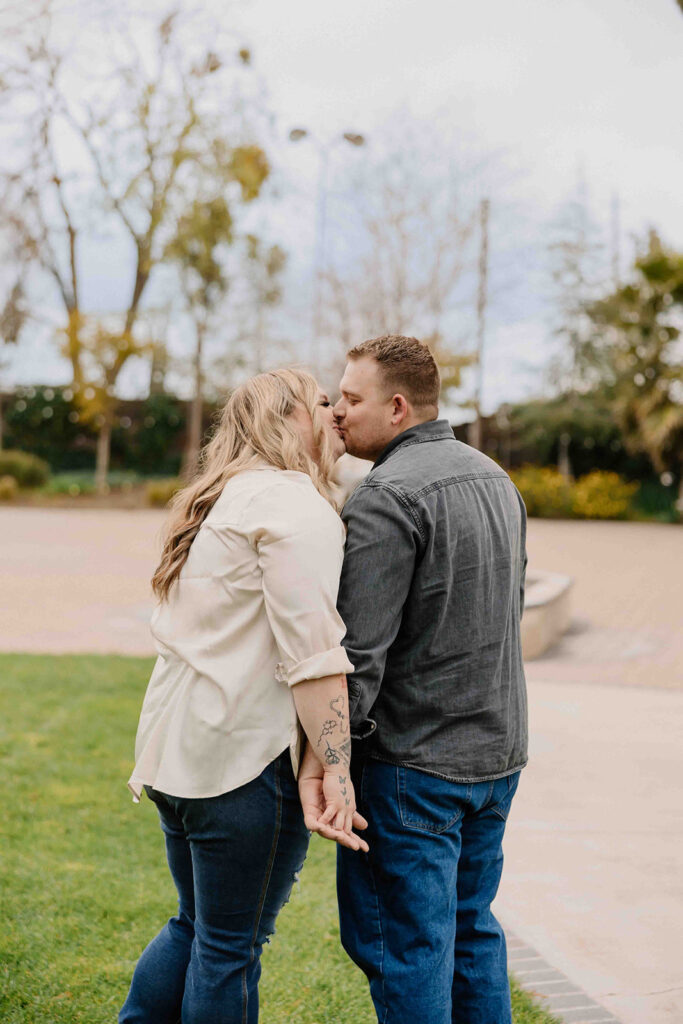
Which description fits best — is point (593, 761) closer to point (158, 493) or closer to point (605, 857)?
point (605, 857)

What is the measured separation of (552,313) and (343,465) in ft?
125

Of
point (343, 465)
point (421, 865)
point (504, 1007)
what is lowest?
point (504, 1007)

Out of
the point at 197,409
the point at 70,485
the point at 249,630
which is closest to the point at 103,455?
Answer: the point at 70,485

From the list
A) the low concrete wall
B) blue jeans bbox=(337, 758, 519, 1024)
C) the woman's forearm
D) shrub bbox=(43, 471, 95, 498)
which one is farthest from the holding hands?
shrub bbox=(43, 471, 95, 498)

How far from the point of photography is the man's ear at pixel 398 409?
7.10ft

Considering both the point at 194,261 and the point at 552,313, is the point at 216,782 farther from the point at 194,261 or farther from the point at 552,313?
the point at 552,313

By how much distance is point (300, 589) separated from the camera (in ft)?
6.19

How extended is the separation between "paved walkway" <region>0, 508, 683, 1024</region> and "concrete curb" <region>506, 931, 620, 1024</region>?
0.08 feet

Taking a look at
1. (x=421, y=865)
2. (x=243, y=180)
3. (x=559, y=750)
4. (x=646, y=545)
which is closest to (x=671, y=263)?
(x=646, y=545)

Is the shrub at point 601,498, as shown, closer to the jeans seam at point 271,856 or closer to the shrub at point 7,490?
the shrub at point 7,490

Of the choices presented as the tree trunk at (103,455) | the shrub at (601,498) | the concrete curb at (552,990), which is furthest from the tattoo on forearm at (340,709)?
the tree trunk at (103,455)

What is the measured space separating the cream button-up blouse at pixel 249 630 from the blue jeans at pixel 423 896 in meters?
0.27

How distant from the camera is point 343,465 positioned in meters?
2.38

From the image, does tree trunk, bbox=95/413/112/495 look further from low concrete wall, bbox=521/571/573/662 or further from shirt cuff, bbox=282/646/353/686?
shirt cuff, bbox=282/646/353/686
